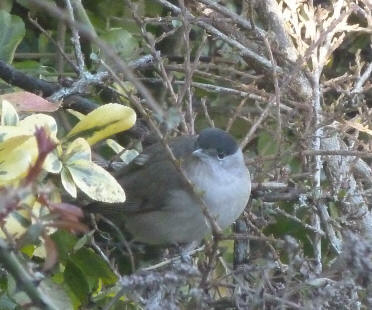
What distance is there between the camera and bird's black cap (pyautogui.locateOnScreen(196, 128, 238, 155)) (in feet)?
11.0

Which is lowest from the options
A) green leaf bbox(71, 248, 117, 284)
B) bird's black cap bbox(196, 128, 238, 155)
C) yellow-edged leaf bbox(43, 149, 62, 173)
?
bird's black cap bbox(196, 128, 238, 155)

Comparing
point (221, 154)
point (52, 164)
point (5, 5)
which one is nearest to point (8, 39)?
point (5, 5)

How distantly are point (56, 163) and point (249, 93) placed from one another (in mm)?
1165

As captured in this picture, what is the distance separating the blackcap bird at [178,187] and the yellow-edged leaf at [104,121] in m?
0.94

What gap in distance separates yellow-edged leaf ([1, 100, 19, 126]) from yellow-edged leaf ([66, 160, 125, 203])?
17 centimetres

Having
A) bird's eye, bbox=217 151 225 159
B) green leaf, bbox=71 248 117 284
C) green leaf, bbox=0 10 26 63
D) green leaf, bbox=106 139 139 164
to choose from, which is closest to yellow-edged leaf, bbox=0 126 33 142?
green leaf, bbox=71 248 117 284

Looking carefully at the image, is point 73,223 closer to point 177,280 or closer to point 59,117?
point 177,280

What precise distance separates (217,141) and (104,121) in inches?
49.3

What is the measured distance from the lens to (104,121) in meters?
2.20

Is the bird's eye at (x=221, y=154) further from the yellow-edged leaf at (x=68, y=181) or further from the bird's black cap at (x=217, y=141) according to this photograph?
the yellow-edged leaf at (x=68, y=181)

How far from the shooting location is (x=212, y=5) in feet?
10.8

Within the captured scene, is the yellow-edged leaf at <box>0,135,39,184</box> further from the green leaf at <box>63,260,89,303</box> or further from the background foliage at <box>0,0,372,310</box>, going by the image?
the green leaf at <box>63,260,89,303</box>

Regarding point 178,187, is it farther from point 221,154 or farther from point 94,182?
point 94,182

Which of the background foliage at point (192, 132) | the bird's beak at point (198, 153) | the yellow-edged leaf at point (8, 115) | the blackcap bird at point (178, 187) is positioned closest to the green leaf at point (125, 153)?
the background foliage at point (192, 132)
